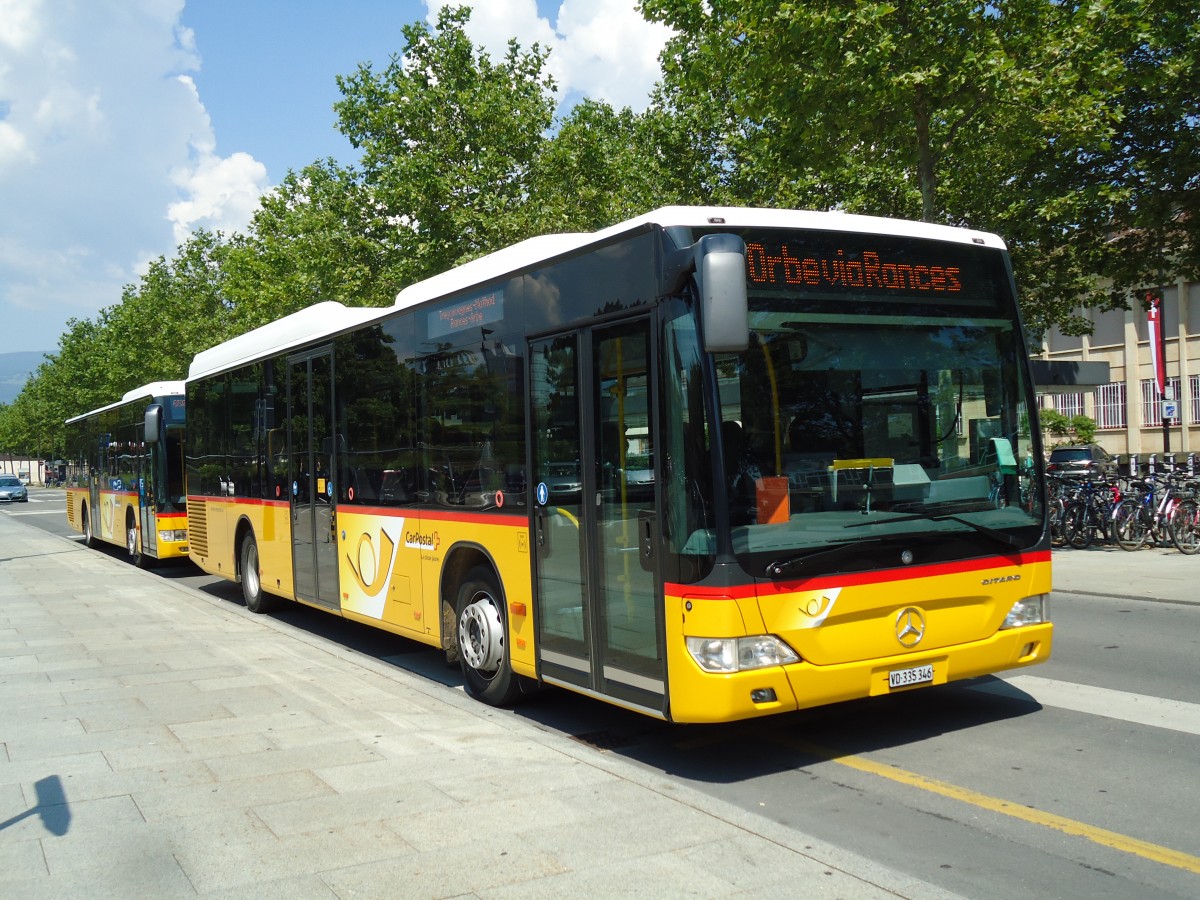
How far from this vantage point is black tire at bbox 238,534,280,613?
44.0 feet

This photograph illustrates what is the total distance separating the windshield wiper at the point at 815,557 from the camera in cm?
564

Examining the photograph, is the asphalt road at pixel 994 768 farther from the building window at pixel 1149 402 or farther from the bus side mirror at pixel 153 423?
the building window at pixel 1149 402

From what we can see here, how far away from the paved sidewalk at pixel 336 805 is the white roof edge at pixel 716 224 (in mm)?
3009

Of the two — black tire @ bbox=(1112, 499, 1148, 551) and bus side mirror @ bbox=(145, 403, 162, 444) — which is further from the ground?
bus side mirror @ bbox=(145, 403, 162, 444)

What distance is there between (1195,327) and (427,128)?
38.1 meters

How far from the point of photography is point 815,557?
18.8ft

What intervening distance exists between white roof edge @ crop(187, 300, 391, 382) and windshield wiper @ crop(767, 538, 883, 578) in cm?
498

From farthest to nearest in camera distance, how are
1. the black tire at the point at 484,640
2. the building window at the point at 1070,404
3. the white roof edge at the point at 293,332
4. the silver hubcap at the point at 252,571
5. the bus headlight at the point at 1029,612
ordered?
the building window at the point at 1070,404 → the silver hubcap at the point at 252,571 → the white roof edge at the point at 293,332 → the black tire at the point at 484,640 → the bus headlight at the point at 1029,612

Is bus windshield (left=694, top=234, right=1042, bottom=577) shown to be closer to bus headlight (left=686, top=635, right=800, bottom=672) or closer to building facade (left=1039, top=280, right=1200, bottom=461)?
bus headlight (left=686, top=635, right=800, bottom=672)

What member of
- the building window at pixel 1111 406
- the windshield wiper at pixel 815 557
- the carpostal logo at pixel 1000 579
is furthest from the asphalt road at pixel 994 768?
the building window at pixel 1111 406

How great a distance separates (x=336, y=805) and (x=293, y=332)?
7.30m

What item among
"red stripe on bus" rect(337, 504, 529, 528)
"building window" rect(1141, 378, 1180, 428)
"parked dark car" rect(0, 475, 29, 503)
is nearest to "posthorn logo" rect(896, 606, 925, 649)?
"red stripe on bus" rect(337, 504, 529, 528)

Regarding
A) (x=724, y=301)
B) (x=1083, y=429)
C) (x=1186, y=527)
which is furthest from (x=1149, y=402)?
(x=724, y=301)

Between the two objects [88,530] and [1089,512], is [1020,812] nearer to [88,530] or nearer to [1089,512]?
[1089,512]
